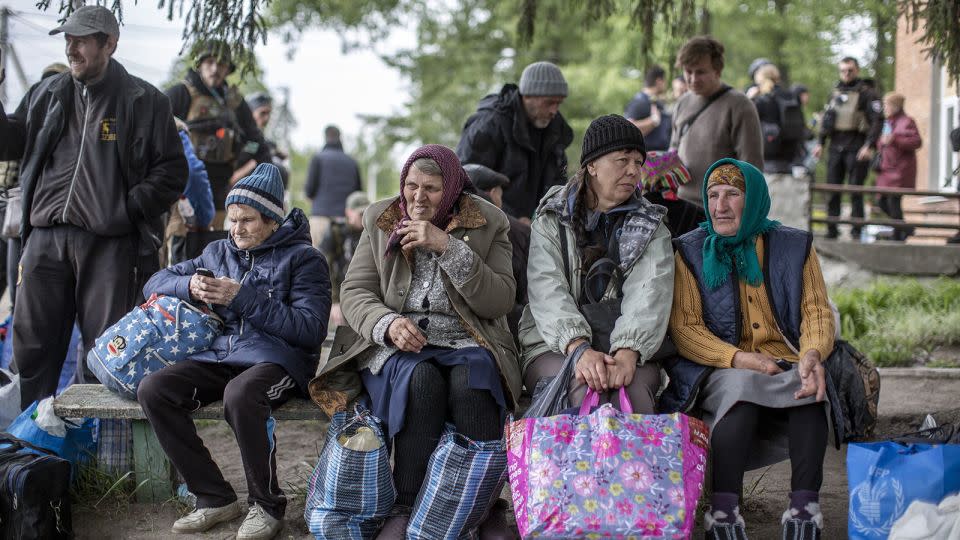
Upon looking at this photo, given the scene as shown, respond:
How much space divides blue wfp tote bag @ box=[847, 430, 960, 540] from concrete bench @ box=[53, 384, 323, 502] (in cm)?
220

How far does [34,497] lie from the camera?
401 centimetres

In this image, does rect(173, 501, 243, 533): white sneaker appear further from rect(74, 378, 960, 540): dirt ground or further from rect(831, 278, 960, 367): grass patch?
rect(831, 278, 960, 367): grass patch

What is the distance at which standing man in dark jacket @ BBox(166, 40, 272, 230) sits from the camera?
291 inches

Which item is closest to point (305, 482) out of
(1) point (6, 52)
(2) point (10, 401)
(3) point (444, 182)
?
(2) point (10, 401)

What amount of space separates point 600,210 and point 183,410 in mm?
1997

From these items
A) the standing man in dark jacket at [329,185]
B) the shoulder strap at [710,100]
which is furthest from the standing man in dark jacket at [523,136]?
the standing man in dark jacket at [329,185]

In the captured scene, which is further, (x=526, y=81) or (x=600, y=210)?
(x=526, y=81)

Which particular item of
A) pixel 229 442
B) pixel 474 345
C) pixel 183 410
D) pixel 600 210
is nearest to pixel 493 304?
pixel 474 345

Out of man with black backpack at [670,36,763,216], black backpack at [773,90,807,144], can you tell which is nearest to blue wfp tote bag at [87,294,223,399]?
man with black backpack at [670,36,763,216]

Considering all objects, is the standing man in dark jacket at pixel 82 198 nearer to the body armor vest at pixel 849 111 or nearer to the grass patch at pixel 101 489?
the grass patch at pixel 101 489

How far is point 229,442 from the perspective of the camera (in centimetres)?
583

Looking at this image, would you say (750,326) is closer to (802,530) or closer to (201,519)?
(802,530)

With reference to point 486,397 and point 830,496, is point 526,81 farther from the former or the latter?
point 830,496

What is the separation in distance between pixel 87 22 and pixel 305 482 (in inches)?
98.9
